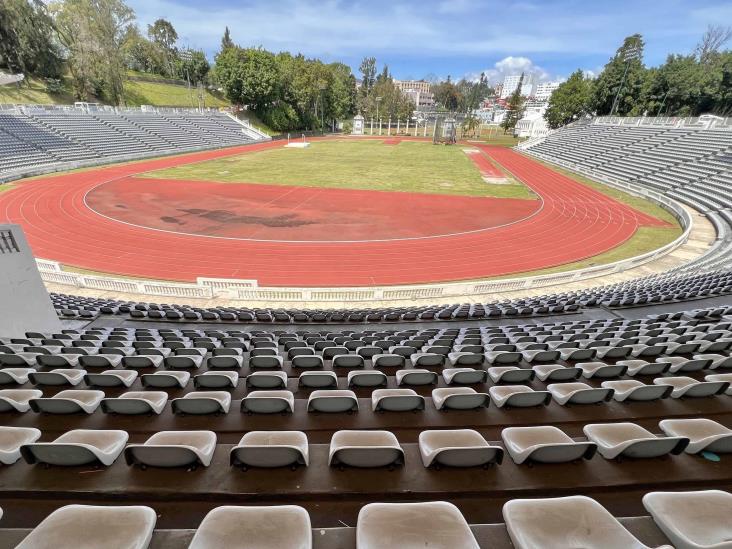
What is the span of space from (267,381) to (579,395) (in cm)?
476

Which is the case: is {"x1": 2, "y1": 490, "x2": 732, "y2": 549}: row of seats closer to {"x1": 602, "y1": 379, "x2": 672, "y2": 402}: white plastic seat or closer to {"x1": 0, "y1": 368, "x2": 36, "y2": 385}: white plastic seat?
{"x1": 602, "y1": 379, "x2": 672, "y2": 402}: white plastic seat

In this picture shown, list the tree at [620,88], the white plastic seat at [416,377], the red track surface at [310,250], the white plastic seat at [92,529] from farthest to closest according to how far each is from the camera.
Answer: the tree at [620,88], the red track surface at [310,250], the white plastic seat at [416,377], the white plastic seat at [92,529]

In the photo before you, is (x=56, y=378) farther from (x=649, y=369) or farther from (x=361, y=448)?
(x=649, y=369)

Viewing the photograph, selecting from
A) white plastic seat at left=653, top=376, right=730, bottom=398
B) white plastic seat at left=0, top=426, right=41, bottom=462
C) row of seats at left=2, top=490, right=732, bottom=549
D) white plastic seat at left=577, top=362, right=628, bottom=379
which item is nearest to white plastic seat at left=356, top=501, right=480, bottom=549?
row of seats at left=2, top=490, right=732, bottom=549

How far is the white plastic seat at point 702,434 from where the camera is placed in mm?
3646

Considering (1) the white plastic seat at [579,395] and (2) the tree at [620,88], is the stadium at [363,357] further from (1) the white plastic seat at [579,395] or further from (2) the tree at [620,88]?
(2) the tree at [620,88]

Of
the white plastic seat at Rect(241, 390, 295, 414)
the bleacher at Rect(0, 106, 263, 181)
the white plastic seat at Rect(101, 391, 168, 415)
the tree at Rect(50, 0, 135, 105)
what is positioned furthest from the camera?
the tree at Rect(50, 0, 135, 105)

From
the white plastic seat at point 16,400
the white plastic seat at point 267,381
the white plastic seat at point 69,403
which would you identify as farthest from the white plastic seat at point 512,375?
the white plastic seat at point 16,400

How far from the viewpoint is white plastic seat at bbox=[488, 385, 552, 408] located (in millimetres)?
4969

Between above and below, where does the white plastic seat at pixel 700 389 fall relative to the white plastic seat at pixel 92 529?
below

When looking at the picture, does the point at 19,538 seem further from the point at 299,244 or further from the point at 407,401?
the point at 299,244

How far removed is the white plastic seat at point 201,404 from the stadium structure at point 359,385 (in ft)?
0.13

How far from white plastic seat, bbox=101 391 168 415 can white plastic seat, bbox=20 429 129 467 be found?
968 millimetres

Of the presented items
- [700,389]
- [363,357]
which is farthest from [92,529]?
[700,389]
